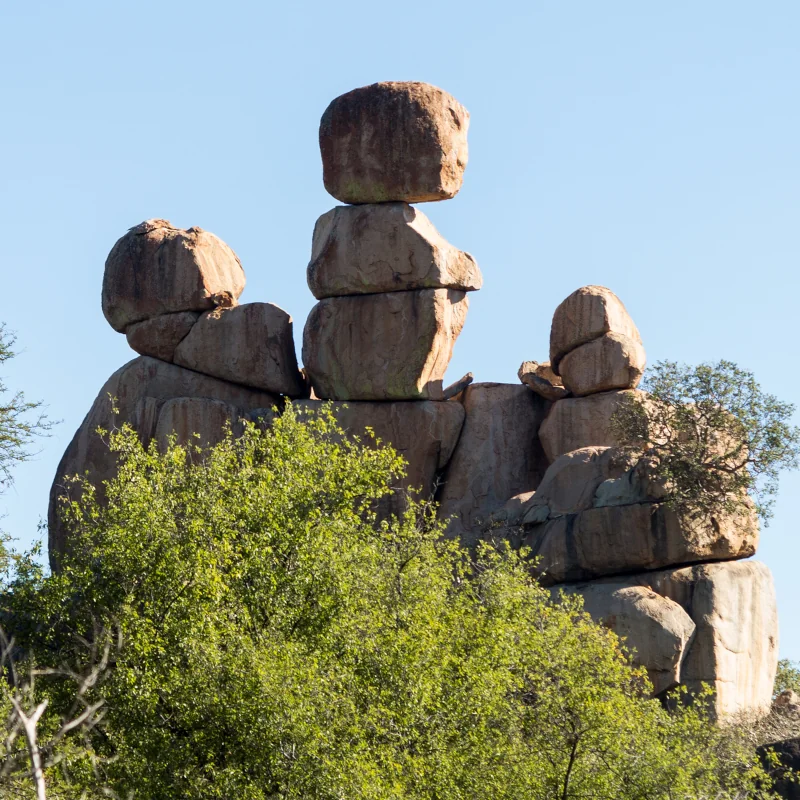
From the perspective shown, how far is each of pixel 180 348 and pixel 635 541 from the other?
14550mm

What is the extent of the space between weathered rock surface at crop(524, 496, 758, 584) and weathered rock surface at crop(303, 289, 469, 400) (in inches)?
278

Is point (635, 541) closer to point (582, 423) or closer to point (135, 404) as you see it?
point (582, 423)

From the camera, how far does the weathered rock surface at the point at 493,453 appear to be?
42969 mm

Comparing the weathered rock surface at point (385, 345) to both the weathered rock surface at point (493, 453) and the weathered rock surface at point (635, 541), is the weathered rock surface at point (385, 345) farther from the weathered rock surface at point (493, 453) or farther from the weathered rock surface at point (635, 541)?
the weathered rock surface at point (635, 541)

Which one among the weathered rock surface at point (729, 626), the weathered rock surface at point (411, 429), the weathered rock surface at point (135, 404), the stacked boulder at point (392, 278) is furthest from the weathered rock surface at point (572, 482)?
the weathered rock surface at point (135, 404)

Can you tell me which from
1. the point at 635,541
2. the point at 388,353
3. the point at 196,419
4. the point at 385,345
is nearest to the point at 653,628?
the point at 635,541

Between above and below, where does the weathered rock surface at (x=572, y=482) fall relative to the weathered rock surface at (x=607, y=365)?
below

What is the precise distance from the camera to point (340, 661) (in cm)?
2516

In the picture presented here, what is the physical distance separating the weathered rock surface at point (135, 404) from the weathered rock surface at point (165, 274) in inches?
62.9

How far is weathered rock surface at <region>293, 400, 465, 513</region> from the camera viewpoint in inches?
1681

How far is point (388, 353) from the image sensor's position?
4309 centimetres

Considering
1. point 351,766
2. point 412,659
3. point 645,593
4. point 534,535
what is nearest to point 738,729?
point 645,593

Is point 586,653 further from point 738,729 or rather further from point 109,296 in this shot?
point 109,296

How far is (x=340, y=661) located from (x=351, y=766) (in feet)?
7.82
